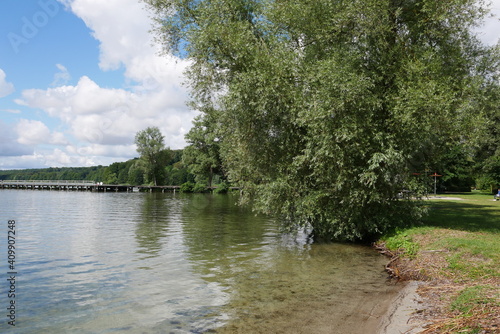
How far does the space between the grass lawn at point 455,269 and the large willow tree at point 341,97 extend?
2138mm

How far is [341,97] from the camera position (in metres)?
14.4

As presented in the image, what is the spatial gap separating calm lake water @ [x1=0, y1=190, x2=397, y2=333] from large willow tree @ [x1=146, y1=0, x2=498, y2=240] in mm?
2551

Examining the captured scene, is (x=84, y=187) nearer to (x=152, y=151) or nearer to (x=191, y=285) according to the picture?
Result: (x=152, y=151)

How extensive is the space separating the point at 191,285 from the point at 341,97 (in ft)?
29.9

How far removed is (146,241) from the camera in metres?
18.6

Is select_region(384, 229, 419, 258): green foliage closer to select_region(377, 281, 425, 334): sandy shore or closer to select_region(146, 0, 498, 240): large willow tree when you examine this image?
select_region(146, 0, 498, 240): large willow tree

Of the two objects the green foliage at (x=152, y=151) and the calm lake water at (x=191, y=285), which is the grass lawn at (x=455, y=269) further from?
the green foliage at (x=152, y=151)

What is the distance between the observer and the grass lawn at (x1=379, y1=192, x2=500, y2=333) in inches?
255

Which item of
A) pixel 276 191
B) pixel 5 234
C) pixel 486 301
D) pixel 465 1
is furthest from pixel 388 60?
pixel 5 234

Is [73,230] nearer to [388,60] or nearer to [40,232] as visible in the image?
[40,232]

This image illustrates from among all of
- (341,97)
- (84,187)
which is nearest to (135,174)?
(84,187)

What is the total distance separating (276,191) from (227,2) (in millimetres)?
10561

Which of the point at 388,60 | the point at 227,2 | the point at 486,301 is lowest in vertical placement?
the point at 486,301

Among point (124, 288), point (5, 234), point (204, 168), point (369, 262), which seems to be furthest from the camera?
point (204, 168)
